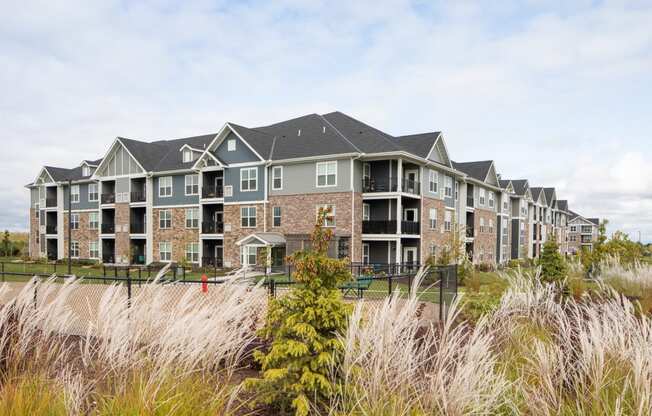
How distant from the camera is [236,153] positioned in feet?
98.8

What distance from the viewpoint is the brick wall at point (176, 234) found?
33.1 m

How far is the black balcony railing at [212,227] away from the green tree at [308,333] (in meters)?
28.0

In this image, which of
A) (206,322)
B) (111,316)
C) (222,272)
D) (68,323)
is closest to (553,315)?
(206,322)

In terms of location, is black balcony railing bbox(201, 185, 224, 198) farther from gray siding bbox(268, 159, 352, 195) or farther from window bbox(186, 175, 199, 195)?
gray siding bbox(268, 159, 352, 195)

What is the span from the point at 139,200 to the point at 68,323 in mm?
33306

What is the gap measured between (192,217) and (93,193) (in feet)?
44.6

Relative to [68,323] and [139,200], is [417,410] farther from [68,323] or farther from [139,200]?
[139,200]

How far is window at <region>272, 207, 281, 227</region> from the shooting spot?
2856 cm

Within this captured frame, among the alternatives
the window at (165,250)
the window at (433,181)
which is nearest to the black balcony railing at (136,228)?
the window at (165,250)

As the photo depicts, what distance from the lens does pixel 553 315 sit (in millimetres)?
7738

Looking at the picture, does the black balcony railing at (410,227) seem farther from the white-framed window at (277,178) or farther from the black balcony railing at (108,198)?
the black balcony railing at (108,198)

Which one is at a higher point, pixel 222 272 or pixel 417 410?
pixel 417 410

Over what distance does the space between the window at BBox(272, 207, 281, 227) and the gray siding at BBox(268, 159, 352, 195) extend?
44.4 inches

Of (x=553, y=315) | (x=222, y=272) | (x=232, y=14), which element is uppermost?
(x=232, y=14)
